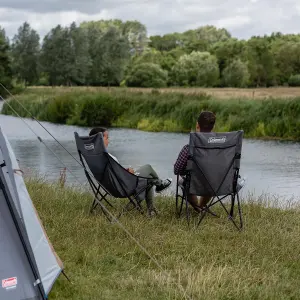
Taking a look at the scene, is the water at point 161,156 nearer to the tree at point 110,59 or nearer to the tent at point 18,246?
the tent at point 18,246

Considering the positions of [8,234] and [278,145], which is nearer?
[8,234]

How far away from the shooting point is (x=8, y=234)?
3961mm

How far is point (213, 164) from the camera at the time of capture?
5.66 m

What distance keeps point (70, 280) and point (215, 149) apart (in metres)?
2.03

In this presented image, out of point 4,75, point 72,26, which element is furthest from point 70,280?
point 72,26

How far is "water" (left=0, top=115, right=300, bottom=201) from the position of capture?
1193cm

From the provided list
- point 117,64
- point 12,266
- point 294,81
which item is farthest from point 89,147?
point 117,64

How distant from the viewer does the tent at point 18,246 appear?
3881 millimetres

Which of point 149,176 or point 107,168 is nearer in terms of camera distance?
point 107,168

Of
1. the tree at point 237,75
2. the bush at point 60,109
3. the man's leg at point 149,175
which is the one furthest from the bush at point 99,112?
the tree at point 237,75

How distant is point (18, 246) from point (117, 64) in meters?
60.5

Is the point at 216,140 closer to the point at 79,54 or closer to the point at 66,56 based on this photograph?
the point at 66,56

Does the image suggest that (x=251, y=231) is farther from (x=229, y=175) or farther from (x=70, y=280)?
(x=70, y=280)

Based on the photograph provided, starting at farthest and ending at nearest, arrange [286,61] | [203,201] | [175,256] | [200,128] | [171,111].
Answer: [286,61]
[171,111]
[203,201]
[200,128]
[175,256]
